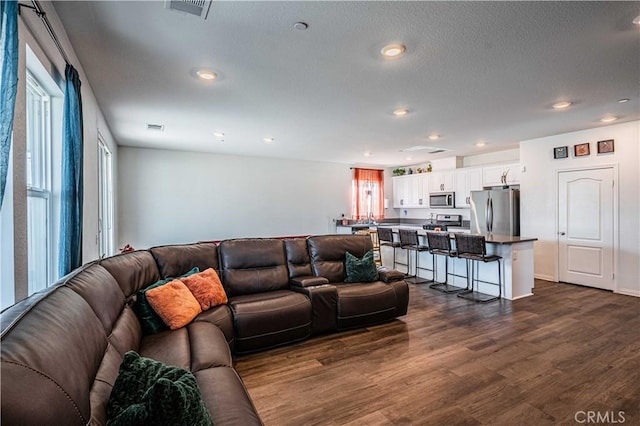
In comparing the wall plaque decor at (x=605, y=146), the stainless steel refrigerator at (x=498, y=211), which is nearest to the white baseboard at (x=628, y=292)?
the stainless steel refrigerator at (x=498, y=211)

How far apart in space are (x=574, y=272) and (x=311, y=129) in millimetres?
5007

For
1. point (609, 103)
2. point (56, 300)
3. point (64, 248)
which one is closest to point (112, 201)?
point (64, 248)

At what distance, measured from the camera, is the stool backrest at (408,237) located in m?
5.70

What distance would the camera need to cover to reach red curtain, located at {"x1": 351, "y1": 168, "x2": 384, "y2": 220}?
9.29 meters

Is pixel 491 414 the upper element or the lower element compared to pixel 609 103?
lower

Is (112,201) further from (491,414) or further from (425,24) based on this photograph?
(491,414)

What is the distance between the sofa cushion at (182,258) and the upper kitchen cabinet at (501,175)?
5903mm

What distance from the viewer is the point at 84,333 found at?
132 cm

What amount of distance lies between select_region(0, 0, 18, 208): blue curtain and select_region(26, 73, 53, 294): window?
109 cm

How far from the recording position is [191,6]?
203cm

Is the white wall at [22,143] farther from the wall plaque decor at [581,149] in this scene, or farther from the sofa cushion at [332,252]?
the wall plaque decor at [581,149]

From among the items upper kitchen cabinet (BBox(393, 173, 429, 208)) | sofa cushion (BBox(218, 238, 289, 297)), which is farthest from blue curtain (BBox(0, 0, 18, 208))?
upper kitchen cabinet (BBox(393, 173, 429, 208))

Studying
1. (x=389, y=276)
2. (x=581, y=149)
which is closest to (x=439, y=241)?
(x=389, y=276)

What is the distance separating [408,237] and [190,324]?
164 inches
